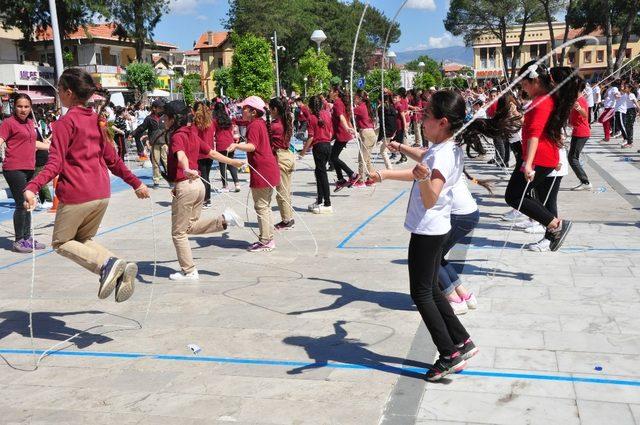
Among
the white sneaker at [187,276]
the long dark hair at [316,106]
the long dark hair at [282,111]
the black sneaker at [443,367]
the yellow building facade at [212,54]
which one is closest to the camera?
the black sneaker at [443,367]

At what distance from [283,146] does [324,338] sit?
14.3 ft

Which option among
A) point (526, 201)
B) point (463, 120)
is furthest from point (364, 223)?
point (463, 120)

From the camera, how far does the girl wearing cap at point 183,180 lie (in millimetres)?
6543

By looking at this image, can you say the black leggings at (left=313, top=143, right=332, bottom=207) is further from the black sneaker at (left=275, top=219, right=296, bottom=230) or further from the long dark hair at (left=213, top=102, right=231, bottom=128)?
the long dark hair at (left=213, top=102, right=231, bottom=128)

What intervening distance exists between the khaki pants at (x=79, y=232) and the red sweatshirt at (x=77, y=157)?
56 mm

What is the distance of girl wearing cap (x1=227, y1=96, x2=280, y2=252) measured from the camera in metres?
7.75

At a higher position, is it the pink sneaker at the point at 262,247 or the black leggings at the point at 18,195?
the black leggings at the point at 18,195

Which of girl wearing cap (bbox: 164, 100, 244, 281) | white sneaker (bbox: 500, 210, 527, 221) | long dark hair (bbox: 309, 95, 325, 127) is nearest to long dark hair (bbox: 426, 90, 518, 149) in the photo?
girl wearing cap (bbox: 164, 100, 244, 281)

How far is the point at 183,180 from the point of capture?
658cm

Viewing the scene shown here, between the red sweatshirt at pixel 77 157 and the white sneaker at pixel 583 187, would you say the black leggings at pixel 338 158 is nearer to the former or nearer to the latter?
the white sneaker at pixel 583 187

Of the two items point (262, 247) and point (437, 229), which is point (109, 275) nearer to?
point (437, 229)

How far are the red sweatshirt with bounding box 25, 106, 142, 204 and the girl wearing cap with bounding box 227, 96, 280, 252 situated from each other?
291cm

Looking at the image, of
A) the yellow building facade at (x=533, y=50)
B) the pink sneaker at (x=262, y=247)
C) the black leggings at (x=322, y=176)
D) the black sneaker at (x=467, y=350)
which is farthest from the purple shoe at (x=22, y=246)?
the yellow building facade at (x=533, y=50)

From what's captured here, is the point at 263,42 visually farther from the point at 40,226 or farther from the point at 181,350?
the point at 181,350
